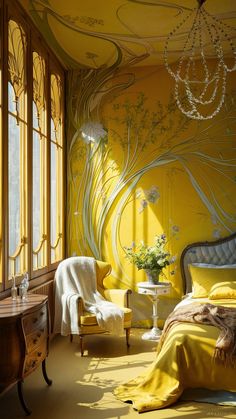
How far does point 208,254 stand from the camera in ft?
19.5

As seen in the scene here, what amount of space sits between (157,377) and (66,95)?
4229 millimetres

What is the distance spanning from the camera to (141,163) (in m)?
6.28

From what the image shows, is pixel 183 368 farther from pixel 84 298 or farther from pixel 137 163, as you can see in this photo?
pixel 137 163

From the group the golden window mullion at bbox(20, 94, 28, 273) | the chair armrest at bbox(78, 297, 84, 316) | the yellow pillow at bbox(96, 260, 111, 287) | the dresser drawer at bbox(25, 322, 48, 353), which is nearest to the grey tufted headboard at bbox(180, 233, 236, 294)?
the yellow pillow at bbox(96, 260, 111, 287)

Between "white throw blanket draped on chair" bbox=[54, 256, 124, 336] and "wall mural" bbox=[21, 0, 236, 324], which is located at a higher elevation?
"wall mural" bbox=[21, 0, 236, 324]

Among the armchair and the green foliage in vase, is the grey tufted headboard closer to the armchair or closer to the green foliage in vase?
the green foliage in vase

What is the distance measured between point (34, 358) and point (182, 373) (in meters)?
1.24

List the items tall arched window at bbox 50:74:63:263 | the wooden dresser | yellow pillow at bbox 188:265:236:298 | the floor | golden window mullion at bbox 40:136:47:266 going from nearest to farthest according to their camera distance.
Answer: the wooden dresser → the floor → yellow pillow at bbox 188:265:236:298 → golden window mullion at bbox 40:136:47:266 → tall arched window at bbox 50:74:63:263

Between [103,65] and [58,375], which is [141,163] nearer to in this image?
[103,65]

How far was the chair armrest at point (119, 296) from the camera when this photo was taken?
5531 mm

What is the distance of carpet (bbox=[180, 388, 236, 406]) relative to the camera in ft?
12.0

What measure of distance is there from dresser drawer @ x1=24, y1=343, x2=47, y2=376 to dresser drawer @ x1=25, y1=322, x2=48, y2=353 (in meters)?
0.04

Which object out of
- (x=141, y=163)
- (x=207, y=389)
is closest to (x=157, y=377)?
(x=207, y=389)

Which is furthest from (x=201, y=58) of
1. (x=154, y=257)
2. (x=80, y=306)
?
(x=80, y=306)
